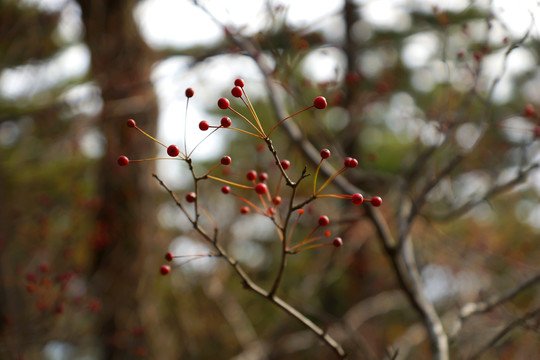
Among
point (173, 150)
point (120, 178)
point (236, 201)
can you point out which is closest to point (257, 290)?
point (173, 150)

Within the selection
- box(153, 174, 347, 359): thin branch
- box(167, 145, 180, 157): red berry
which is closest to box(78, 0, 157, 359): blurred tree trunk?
box(153, 174, 347, 359): thin branch

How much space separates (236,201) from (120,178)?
192 centimetres

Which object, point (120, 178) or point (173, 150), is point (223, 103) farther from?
point (120, 178)

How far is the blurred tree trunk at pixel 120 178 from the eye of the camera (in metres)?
3.08

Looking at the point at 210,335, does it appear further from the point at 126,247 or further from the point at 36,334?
the point at 36,334

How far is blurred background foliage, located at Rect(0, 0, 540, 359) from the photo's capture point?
2.20m

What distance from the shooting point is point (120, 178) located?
11.1ft

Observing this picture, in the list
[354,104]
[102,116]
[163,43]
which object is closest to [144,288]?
[102,116]

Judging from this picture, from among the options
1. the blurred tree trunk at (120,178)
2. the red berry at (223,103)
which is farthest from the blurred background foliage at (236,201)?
the red berry at (223,103)

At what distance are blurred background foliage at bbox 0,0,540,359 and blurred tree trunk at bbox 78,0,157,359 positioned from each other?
1 centimetres

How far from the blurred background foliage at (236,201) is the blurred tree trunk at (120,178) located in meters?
0.01

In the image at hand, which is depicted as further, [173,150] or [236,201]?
[236,201]

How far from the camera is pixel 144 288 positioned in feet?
10.3

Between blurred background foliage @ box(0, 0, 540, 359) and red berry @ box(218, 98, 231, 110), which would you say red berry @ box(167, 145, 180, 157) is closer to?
red berry @ box(218, 98, 231, 110)
